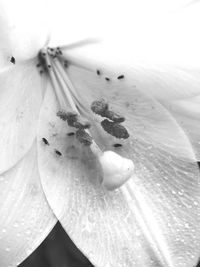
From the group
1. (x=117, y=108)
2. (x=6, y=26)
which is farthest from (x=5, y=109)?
(x=117, y=108)

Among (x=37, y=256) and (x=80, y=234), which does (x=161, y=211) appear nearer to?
(x=80, y=234)

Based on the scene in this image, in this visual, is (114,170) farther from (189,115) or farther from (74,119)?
(189,115)

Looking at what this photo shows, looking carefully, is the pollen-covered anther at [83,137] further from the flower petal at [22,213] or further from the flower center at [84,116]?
the flower petal at [22,213]

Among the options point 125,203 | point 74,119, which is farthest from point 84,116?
point 125,203

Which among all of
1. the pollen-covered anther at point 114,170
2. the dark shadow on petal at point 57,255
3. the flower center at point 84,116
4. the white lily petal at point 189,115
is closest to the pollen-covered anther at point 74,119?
the flower center at point 84,116

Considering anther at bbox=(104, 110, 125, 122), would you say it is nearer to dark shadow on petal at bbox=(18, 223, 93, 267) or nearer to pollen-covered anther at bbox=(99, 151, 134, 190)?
pollen-covered anther at bbox=(99, 151, 134, 190)

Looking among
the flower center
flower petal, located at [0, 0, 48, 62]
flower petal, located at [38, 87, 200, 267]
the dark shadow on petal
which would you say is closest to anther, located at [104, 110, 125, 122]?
the flower center
